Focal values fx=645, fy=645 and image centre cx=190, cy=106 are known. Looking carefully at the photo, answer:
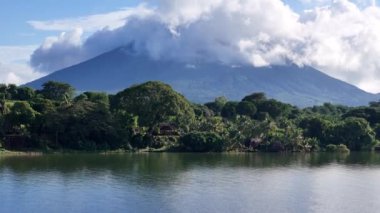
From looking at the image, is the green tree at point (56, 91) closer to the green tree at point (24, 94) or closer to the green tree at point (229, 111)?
the green tree at point (24, 94)

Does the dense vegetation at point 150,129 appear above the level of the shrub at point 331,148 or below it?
above

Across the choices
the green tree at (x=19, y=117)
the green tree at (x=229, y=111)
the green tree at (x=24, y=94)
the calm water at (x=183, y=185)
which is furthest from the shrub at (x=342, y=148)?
the green tree at (x=24, y=94)

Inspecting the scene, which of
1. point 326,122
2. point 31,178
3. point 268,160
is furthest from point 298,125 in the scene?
point 31,178

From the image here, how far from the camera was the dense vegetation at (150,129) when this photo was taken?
64.5m

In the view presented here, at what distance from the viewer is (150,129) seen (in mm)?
71312

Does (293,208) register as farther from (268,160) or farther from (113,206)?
(268,160)

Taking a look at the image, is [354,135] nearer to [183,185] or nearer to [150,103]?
[150,103]

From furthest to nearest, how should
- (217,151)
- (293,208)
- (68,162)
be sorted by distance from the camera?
(217,151)
(68,162)
(293,208)

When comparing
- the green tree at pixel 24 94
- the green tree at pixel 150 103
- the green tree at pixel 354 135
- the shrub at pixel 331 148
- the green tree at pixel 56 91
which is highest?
the green tree at pixel 56 91

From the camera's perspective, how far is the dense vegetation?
64.5 metres

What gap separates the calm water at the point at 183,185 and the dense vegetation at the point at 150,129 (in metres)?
7.67

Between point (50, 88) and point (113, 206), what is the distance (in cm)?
6534

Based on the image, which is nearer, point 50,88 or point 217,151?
point 217,151

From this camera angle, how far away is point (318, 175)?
46.0 m
